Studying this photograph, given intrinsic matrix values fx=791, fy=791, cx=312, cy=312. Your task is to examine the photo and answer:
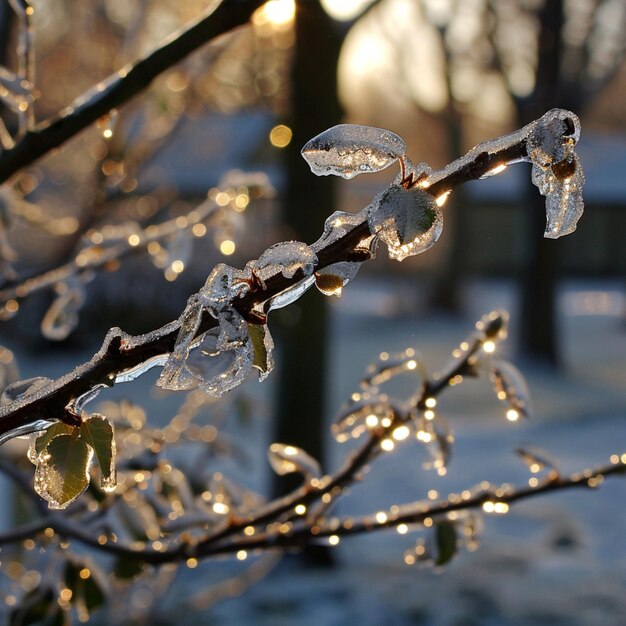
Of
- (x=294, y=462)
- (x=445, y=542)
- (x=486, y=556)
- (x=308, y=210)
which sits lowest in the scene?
(x=486, y=556)

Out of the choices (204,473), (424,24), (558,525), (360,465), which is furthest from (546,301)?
(360,465)

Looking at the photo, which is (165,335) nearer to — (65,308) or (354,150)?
(354,150)

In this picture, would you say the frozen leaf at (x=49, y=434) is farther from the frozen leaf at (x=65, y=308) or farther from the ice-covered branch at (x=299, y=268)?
the frozen leaf at (x=65, y=308)

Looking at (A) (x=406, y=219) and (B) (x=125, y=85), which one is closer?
(A) (x=406, y=219)

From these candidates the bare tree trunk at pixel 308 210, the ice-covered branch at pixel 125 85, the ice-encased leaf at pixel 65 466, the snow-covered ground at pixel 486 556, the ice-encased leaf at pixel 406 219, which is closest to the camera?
the ice-encased leaf at pixel 406 219

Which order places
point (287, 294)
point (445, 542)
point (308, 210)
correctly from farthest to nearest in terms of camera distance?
point (308, 210)
point (445, 542)
point (287, 294)

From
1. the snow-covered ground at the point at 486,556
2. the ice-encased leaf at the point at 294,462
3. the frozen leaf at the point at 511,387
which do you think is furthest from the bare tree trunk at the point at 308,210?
the frozen leaf at the point at 511,387

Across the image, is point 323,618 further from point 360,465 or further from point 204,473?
point 360,465

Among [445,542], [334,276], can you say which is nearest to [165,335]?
[334,276]
